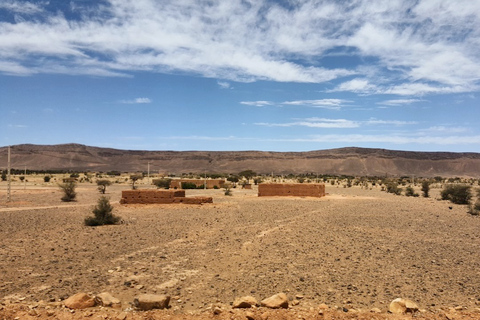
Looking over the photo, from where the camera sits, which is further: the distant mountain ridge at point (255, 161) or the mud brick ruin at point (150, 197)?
the distant mountain ridge at point (255, 161)

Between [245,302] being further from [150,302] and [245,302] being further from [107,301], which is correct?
[107,301]

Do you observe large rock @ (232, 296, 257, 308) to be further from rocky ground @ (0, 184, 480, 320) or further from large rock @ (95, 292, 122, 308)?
large rock @ (95, 292, 122, 308)

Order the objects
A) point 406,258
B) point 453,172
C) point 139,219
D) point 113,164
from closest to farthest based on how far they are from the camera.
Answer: point 406,258
point 139,219
point 453,172
point 113,164

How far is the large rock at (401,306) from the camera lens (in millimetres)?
6574

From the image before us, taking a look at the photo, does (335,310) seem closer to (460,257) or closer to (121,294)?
(121,294)

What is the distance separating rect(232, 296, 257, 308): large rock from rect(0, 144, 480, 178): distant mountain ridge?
119368 mm

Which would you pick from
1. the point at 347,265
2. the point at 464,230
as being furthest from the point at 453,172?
the point at 347,265

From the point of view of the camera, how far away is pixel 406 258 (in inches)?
411

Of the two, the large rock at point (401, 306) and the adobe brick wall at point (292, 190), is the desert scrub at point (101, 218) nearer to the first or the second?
the large rock at point (401, 306)

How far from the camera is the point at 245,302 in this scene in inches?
265

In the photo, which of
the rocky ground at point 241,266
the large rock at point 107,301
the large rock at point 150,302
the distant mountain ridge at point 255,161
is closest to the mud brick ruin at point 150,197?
the rocky ground at point 241,266

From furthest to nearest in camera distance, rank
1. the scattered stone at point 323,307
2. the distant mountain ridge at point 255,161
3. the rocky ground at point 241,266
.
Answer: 1. the distant mountain ridge at point 255,161
2. the rocky ground at point 241,266
3. the scattered stone at point 323,307

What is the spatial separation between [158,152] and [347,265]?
15053cm

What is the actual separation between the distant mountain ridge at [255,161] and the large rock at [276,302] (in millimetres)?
119456
